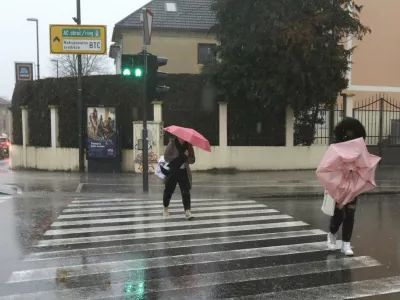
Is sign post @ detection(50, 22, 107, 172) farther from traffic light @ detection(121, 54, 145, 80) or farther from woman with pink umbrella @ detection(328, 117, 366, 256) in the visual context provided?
woman with pink umbrella @ detection(328, 117, 366, 256)

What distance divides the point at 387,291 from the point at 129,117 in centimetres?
1373

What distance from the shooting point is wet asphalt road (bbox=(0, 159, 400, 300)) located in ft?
15.3

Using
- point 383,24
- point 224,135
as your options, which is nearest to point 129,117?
point 224,135

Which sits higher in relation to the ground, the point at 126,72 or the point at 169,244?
the point at 126,72

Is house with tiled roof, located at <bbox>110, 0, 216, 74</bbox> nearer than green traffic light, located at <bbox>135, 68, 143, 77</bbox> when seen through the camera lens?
No

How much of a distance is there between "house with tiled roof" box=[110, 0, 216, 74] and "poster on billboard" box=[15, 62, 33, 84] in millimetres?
6107

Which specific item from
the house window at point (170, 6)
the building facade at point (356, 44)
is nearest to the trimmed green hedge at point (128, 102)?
the building facade at point (356, 44)

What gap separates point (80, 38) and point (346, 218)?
12407 millimetres

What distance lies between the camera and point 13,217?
868 cm

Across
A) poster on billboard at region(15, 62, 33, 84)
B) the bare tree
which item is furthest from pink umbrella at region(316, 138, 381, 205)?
the bare tree

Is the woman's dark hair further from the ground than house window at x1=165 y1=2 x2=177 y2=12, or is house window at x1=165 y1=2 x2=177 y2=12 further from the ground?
house window at x1=165 y1=2 x2=177 y2=12

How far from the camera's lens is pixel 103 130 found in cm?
1634

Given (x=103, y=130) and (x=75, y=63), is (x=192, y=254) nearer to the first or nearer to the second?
(x=103, y=130)

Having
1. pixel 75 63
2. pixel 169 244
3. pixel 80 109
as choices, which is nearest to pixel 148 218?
pixel 169 244
